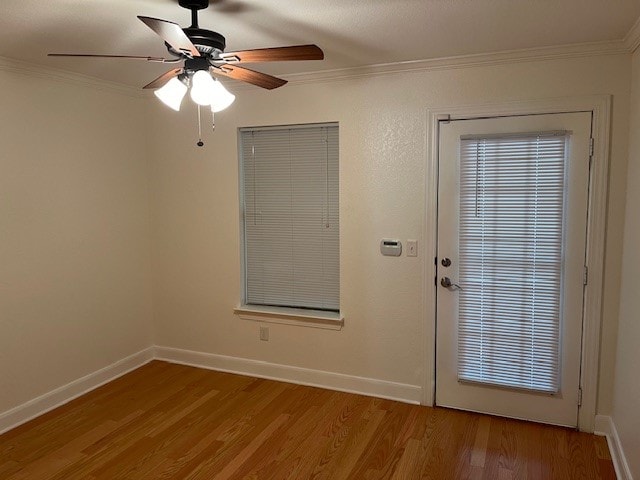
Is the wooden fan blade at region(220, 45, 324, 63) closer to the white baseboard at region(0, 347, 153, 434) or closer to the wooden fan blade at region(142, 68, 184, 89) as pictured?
the wooden fan blade at region(142, 68, 184, 89)

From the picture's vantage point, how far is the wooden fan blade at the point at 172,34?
167cm

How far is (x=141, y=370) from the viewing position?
4.10 meters

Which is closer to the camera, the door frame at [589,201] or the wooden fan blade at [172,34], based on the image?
the wooden fan blade at [172,34]

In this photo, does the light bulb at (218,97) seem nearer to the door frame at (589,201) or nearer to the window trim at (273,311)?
the window trim at (273,311)

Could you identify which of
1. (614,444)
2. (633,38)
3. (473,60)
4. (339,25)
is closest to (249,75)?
(339,25)

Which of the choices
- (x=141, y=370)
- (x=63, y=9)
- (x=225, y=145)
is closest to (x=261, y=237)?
(x=225, y=145)

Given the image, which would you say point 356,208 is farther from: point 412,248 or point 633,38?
point 633,38

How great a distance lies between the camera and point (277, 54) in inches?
81.1

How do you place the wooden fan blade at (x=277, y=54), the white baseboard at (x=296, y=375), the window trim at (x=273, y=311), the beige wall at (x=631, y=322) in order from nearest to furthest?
1. the wooden fan blade at (x=277, y=54)
2. the beige wall at (x=631, y=322)
3. the white baseboard at (x=296, y=375)
4. the window trim at (x=273, y=311)

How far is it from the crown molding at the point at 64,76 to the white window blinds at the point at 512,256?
2.63m

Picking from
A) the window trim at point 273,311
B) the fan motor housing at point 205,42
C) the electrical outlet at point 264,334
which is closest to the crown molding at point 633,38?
the window trim at point 273,311

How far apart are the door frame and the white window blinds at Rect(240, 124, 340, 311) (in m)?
0.73

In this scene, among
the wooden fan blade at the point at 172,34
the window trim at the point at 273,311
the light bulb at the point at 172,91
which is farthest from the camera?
the window trim at the point at 273,311

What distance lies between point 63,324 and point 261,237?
1553 mm
